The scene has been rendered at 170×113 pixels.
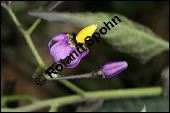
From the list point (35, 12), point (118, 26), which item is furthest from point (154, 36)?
point (35, 12)

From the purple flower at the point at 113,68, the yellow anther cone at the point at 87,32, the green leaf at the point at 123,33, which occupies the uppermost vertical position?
the green leaf at the point at 123,33

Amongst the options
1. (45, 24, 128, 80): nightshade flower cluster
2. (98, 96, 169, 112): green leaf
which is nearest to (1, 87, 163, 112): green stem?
(98, 96, 169, 112): green leaf

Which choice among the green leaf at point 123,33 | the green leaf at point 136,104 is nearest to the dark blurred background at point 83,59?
the green leaf at point 136,104

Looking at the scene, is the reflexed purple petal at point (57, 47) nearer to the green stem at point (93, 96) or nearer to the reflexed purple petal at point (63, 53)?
the reflexed purple petal at point (63, 53)

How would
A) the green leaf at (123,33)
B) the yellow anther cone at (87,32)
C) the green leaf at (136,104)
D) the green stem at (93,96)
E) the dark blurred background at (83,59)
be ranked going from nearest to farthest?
the yellow anther cone at (87,32) < the green leaf at (123,33) < the green stem at (93,96) < the green leaf at (136,104) < the dark blurred background at (83,59)

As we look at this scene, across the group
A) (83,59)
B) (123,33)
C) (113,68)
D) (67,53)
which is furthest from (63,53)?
(83,59)

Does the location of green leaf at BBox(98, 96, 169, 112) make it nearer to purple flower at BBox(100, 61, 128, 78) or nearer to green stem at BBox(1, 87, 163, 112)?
green stem at BBox(1, 87, 163, 112)
